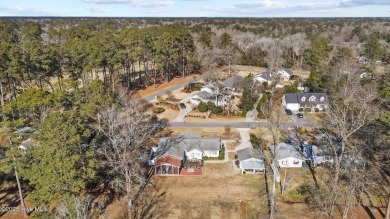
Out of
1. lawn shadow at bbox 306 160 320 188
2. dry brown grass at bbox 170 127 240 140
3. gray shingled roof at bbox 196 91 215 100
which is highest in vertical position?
gray shingled roof at bbox 196 91 215 100

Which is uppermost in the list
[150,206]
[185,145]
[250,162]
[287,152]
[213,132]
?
[287,152]

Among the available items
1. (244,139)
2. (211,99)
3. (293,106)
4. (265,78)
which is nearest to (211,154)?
(244,139)

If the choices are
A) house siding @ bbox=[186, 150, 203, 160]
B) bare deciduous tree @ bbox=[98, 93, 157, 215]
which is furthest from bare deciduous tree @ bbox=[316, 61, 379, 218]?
bare deciduous tree @ bbox=[98, 93, 157, 215]

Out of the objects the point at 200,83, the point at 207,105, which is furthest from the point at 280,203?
the point at 200,83

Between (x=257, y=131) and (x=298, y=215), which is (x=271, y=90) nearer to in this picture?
(x=257, y=131)

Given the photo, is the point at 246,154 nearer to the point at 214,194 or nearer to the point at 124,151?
the point at 214,194

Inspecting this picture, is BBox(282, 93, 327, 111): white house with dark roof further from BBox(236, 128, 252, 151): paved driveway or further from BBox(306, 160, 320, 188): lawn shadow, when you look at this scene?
BBox(306, 160, 320, 188): lawn shadow
